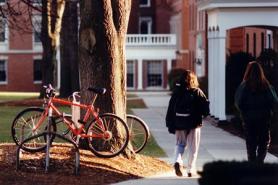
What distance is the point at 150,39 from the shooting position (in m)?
65.9

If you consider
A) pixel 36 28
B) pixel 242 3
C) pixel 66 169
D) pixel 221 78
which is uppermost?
pixel 36 28

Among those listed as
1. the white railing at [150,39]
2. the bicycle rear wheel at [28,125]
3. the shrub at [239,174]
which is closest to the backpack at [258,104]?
the bicycle rear wheel at [28,125]

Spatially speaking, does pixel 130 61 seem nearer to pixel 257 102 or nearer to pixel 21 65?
pixel 21 65

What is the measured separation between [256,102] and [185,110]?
111 centimetres

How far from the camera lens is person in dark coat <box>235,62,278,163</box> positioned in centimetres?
1312

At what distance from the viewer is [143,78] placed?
6662 centimetres

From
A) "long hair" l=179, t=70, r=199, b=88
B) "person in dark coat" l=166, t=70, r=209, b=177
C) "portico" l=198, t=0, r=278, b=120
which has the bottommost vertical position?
"person in dark coat" l=166, t=70, r=209, b=177

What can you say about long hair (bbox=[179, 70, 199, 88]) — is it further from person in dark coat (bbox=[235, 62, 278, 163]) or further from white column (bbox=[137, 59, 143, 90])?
white column (bbox=[137, 59, 143, 90])

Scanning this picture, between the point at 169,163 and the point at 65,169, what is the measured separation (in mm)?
2825

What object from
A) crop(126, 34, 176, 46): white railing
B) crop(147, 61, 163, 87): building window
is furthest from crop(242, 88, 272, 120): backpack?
crop(147, 61, 163, 87): building window

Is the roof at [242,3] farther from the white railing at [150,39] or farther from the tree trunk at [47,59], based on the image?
the white railing at [150,39]

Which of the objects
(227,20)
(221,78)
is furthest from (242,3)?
(221,78)

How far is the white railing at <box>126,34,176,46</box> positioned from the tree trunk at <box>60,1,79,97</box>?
25.1 m

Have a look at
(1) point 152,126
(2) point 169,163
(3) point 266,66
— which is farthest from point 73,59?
(2) point 169,163
